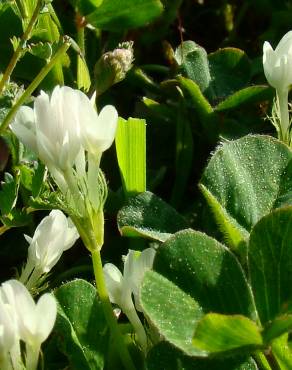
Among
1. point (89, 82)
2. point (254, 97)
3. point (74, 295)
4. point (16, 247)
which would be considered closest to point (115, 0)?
point (89, 82)

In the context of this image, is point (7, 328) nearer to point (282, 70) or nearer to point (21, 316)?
point (21, 316)

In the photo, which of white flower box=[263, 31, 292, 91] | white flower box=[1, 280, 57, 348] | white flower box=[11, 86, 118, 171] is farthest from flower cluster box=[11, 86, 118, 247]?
white flower box=[263, 31, 292, 91]

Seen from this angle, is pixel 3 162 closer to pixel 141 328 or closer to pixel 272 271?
pixel 141 328

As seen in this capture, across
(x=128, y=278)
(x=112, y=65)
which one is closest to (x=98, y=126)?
(x=128, y=278)

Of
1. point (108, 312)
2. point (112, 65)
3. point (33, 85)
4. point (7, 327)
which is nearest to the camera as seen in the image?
point (7, 327)

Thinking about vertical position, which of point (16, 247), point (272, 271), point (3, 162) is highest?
point (272, 271)

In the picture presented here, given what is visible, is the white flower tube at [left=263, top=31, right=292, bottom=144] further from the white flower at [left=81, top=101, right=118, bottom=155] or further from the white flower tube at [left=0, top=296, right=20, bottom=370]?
the white flower tube at [left=0, top=296, right=20, bottom=370]
